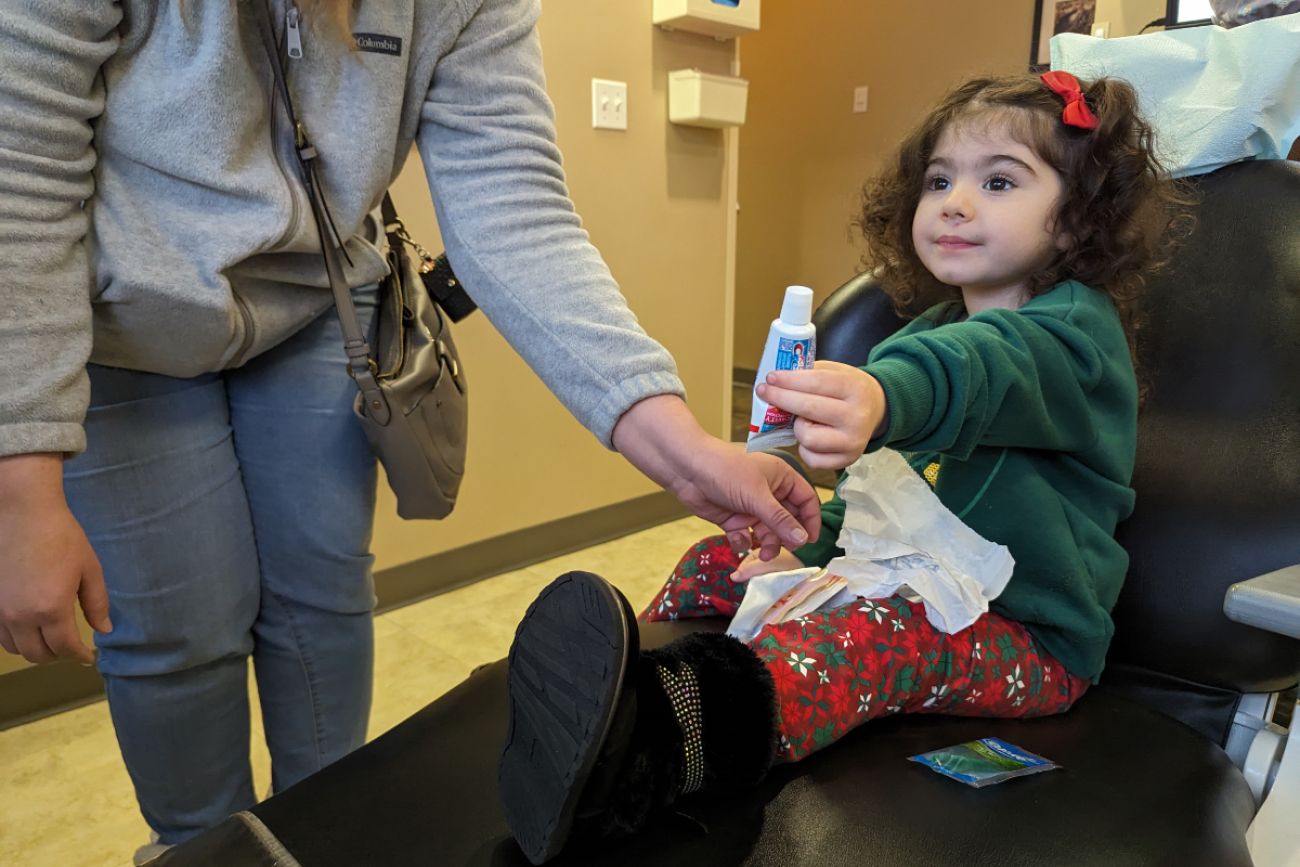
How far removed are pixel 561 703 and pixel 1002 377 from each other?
437mm

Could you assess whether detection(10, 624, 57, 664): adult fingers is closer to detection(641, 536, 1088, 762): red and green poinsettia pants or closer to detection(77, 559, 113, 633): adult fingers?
A: detection(77, 559, 113, 633): adult fingers

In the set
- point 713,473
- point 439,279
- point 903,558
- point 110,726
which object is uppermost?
point 439,279

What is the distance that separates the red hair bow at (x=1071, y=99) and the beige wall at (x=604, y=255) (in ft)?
4.14

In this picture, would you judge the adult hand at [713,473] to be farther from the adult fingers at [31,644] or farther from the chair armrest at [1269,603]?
the adult fingers at [31,644]

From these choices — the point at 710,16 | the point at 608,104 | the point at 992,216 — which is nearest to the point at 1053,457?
the point at 992,216

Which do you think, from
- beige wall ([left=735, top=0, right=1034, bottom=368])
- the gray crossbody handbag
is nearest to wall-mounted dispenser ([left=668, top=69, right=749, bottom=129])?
beige wall ([left=735, top=0, right=1034, bottom=368])

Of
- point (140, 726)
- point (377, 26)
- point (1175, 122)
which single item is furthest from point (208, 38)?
point (1175, 122)

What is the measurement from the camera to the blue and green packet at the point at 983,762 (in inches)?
26.9

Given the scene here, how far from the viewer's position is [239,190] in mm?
694

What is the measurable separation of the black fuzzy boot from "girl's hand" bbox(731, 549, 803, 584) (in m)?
0.24

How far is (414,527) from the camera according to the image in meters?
2.00

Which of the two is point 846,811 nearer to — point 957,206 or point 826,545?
point 826,545

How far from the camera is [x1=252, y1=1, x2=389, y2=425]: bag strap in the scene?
726 mm

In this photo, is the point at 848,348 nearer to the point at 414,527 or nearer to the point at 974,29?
the point at 414,527
